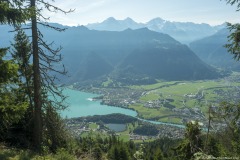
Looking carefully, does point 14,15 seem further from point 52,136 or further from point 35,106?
point 52,136

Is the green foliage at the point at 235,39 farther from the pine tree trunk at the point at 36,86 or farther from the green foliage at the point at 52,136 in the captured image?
the green foliage at the point at 52,136

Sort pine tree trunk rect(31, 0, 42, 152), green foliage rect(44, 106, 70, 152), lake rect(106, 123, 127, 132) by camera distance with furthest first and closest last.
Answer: lake rect(106, 123, 127, 132)
green foliage rect(44, 106, 70, 152)
pine tree trunk rect(31, 0, 42, 152)

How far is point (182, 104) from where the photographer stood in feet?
614

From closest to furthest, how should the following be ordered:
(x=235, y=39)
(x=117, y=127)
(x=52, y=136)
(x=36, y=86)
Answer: (x=235, y=39) < (x=36, y=86) < (x=52, y=136) < (x=117, y=127)

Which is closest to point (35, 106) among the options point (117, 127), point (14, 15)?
point (14, 15)

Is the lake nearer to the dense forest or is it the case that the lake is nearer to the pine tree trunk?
the dense forest

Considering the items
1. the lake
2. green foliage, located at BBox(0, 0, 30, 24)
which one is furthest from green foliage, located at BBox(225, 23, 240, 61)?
the lake

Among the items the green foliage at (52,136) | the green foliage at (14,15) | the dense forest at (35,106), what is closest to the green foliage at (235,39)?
the dense forest at (35,106)

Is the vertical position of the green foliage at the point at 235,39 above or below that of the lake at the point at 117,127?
above

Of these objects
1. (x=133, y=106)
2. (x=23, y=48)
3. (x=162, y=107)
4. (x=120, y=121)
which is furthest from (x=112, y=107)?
(x=23, y=48)

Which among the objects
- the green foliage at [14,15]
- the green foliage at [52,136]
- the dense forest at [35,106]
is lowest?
the green foliage at [52,136]

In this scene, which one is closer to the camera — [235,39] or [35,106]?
[235,39]

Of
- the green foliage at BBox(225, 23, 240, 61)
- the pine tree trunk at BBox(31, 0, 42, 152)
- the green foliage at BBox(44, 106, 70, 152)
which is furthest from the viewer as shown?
the green foliage at BBox(44, 106, 70, 152)

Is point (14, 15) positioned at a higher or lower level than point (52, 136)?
higher
